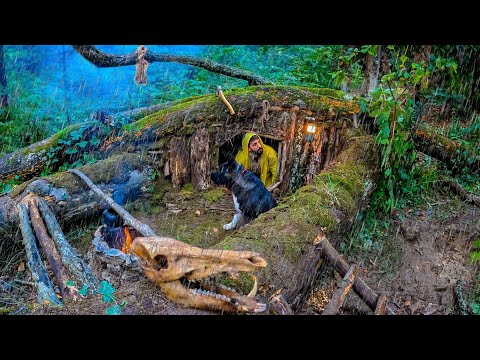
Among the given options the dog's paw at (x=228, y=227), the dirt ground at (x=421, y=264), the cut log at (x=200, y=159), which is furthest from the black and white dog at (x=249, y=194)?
the dirt ground at (x=421, y=264)

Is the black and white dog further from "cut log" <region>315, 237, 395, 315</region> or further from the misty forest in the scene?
"cut log" <region>315, 237, 395, 315</region>

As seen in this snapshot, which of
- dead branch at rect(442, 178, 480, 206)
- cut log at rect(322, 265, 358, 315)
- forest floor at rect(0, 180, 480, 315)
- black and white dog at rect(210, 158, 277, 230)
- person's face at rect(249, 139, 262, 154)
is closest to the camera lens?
cut log at rect(322, 265, 358, 315)

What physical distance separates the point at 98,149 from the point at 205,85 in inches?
231

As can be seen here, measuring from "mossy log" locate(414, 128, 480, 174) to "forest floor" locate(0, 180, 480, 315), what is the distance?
0.72 meters

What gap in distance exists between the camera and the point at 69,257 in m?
4.16

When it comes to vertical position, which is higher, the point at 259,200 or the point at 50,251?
the point at 259,200

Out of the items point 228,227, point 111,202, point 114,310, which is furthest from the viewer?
point 228,227

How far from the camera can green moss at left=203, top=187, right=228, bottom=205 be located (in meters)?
7.18

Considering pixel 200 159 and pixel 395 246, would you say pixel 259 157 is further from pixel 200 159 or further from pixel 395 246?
pixel 395 246

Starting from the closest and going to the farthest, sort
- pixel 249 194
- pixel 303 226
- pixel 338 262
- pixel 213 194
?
pixel 338 262
pixel 303 226
pixel 249 194
pixel 213 194

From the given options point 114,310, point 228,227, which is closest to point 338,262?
point 114,310

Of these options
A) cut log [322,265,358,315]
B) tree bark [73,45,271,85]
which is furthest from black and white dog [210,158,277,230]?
tree bark [73,45,271,85]

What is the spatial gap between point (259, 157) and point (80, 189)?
10.4 feet

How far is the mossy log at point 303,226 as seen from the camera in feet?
12.2
